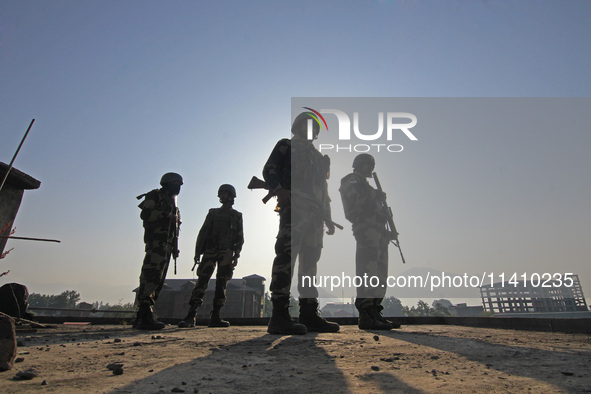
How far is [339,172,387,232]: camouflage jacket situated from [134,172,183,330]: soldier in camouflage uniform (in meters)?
2.79

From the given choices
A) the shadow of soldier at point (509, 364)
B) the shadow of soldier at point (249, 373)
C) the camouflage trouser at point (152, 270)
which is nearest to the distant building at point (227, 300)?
the camouflage trouser at point (152, 270)

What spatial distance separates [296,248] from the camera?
3.50 metres

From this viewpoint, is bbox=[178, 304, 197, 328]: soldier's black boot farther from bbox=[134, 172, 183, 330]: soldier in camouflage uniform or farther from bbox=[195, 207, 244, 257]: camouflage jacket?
bbox=[195, 207, 244, 257]: camouflage jacket

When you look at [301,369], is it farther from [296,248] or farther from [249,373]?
[296,248]

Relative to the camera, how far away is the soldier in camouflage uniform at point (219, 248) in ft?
17.8

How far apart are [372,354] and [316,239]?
5.98ft

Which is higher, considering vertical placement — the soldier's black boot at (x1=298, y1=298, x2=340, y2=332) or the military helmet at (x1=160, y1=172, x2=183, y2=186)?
the military helmet at (x1=160, y1=172, x2=183, y2=186)

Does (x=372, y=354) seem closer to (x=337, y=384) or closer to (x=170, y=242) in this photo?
(x=337, y=384)

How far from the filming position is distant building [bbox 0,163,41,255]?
732 centimetres

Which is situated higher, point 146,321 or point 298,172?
point 298,172

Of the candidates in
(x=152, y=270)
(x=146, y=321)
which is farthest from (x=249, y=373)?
(x=152, y=270)

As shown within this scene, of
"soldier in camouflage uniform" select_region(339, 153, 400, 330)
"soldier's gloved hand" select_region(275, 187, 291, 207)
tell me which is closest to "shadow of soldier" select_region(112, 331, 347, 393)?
"soldier's gloved hand" select_region(275, 187, 291, 207)

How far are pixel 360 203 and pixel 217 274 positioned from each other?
2.81 metres

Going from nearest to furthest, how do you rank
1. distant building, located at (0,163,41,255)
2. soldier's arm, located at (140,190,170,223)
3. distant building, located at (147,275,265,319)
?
1. soldier's arm, located at (140,190,170,223)
2. distant building, located at (0,163,41,255)
3. distant building, located at (147,275,265,319)
